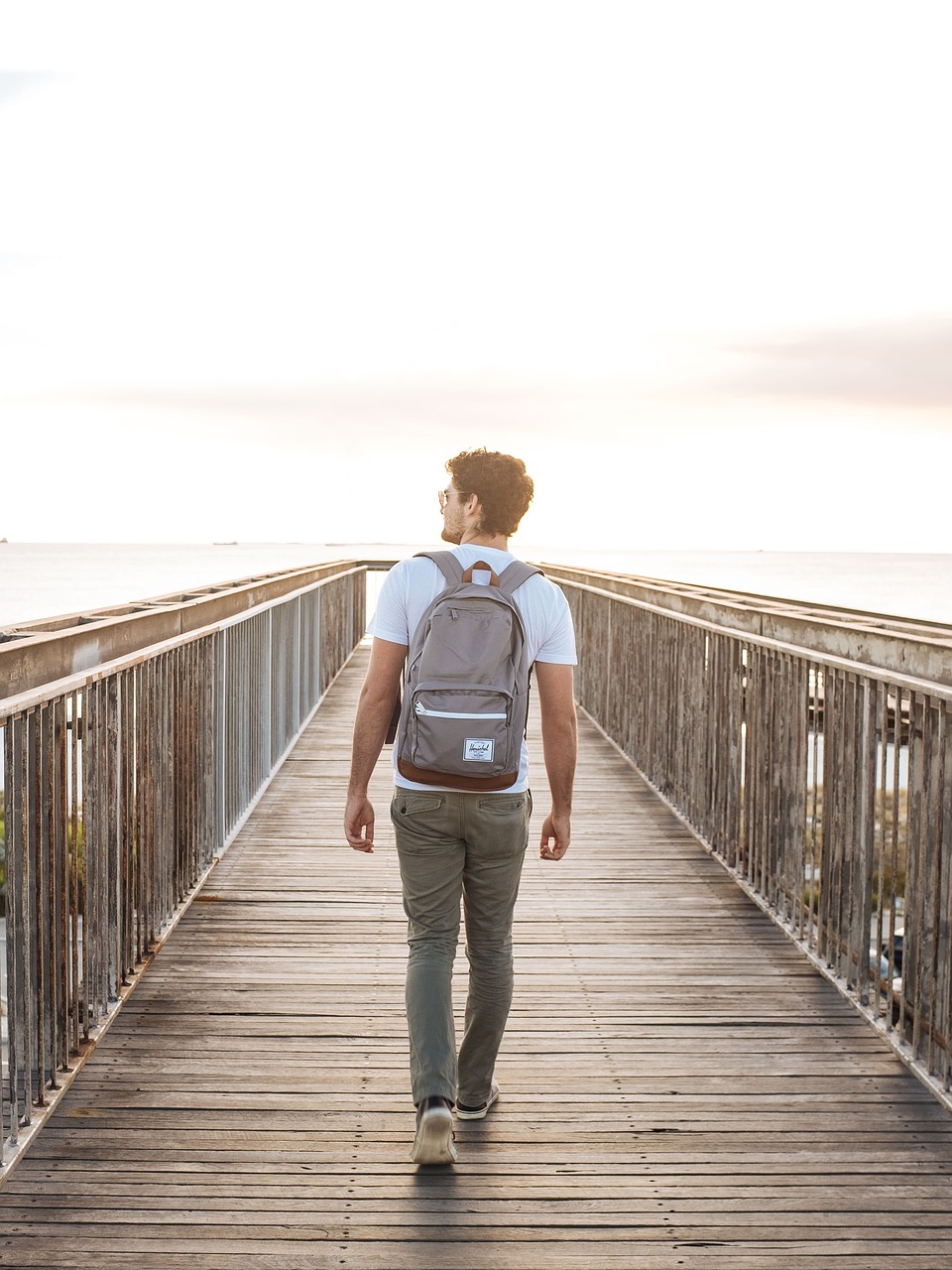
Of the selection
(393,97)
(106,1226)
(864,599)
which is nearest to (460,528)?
(106,1226)

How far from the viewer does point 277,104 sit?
11.9 meters

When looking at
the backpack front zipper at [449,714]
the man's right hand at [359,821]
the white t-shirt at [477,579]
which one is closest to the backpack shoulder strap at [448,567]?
the white t-shirt at [477,579]

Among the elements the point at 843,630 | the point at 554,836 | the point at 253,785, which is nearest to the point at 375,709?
the point at 554,836

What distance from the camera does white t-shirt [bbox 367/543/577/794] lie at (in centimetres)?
305

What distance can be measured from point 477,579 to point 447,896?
0.76 meters

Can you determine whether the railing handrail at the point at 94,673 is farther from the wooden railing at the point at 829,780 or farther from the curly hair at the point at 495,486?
the wooden railing at the point at 829,780

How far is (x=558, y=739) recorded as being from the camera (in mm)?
3225

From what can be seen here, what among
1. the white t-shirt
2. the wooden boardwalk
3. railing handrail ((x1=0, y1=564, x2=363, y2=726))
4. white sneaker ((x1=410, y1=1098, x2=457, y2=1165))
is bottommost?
the wooden boardwalk

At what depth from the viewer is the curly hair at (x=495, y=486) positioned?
124 inches

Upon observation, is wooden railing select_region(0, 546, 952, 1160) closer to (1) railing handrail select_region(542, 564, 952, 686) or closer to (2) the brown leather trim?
(1) railing handrail select_region(542, 564, 952, 686)

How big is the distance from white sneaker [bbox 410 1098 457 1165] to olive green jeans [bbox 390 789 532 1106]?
1.2 inches

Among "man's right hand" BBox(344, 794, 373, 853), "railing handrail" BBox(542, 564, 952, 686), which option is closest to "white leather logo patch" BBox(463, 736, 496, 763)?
"man's right hand" BBox(344, 794, 373, 853)

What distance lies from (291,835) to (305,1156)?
3486 mm

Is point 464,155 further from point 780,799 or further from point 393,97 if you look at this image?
point 780,799
